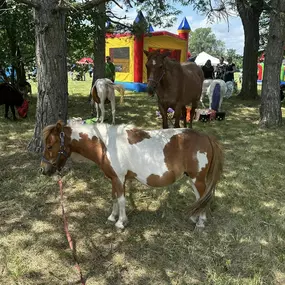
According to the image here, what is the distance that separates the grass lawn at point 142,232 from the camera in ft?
9.10

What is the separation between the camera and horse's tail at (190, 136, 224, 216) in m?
3.21

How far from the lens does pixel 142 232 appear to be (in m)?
3.42

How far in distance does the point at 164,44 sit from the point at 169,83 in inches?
470

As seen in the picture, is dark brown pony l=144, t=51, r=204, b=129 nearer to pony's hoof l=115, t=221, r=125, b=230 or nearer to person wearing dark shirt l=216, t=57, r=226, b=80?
pony's hoof l=115, t=221, r=125, b=230

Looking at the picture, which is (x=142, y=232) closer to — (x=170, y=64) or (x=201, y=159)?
(x=201, y=159)

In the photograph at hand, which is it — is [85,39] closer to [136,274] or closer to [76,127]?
[76,127]

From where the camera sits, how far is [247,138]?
7.38m

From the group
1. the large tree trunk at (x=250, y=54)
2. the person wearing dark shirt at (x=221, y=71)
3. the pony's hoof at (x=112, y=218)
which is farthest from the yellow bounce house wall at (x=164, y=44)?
the pony's hoof at (x=112, y=218)

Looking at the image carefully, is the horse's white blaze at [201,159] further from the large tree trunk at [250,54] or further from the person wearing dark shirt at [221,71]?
the person wearing dark shirt at [221,71]

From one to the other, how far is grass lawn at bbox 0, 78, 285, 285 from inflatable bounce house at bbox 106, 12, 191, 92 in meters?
12.2

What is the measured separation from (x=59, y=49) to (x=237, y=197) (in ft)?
12.3

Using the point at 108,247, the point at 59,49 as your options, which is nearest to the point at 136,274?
the point at 108,247

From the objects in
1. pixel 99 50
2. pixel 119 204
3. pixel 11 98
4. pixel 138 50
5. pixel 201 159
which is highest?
pixel 138 50

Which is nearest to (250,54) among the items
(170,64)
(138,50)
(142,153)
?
(138,50)
